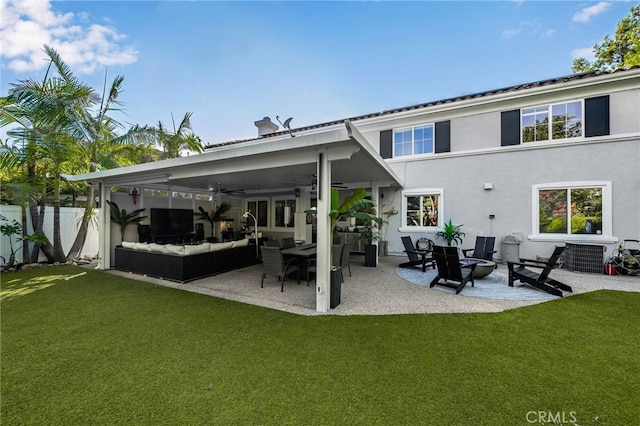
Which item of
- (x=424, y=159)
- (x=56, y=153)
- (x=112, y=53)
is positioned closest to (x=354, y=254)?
(x=424, y=159)

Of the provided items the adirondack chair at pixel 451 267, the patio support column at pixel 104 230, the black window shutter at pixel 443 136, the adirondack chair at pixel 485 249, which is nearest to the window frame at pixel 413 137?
the black window shutter at pixel 443 136

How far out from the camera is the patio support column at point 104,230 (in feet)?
28.7

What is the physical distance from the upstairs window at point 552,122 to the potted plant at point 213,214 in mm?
12476

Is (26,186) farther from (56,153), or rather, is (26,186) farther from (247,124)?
(247,124)

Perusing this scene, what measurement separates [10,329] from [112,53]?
1002 cm

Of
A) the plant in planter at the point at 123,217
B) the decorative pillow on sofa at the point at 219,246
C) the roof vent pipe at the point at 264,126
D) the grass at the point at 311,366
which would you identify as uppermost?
the roof vent pipe at the point at 264,126

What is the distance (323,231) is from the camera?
494 centimetres

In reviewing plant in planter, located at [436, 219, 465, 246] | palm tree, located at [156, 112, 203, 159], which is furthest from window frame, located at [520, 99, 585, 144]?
palm tree, located at [156, 112, 203, 159]

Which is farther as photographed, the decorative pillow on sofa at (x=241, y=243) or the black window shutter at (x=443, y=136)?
the black window shutter at (x=443, y=136)

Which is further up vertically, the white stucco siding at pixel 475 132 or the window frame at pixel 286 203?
the white stucco siding at pixel 475 132

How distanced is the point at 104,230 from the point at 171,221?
218 cm

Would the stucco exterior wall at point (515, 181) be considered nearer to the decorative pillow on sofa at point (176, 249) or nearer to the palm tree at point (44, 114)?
the decorative pillow on sofa at point (176, 249)

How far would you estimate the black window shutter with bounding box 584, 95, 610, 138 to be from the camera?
8238 millimetres

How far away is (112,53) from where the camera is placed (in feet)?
32.0
